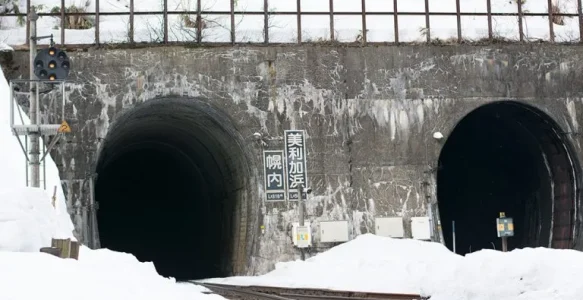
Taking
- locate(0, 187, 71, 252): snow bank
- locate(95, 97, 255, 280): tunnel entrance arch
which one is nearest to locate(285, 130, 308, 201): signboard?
locate(95, 97, 255, 280): tunnel entrance arch

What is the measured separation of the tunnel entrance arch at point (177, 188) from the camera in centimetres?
2234

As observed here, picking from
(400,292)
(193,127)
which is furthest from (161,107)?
(400,292)

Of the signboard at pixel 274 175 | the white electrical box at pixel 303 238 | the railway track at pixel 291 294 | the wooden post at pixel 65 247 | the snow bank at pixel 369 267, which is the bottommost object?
the railway track at pixel 291 294

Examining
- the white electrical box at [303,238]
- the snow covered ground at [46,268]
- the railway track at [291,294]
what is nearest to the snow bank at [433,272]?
the railway track at [291,294]

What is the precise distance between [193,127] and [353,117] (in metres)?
5.12

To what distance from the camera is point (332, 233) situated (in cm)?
2069

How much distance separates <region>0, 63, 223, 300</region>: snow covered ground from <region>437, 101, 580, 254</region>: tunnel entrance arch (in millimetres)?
12305

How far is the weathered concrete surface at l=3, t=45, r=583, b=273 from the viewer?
67.6ft

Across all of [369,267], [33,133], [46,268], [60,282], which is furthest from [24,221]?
[369,267]

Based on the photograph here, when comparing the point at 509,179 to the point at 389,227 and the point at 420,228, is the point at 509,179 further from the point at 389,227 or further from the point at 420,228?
the point at 389,227

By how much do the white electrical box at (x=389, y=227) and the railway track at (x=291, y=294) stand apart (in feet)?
15.2

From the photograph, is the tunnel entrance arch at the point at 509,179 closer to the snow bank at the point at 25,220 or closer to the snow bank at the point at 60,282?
the snow bank at the point at 25,220

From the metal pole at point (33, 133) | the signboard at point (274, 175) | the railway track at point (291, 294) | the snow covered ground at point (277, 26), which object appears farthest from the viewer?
the snow covered ground at point (277, 26)

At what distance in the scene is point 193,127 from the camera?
24.2 metres
